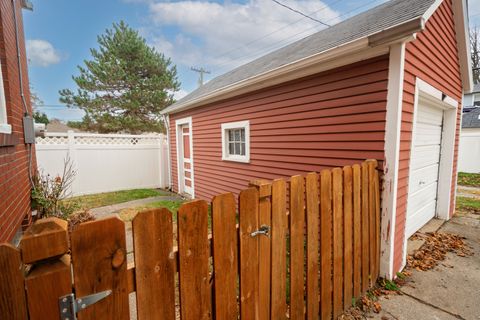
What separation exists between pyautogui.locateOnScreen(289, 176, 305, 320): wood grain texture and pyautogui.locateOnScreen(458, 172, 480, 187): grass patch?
9898mm

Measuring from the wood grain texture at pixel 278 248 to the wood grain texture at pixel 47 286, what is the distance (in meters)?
1.08

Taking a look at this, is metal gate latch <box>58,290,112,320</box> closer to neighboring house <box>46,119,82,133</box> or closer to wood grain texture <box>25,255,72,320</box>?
wood grain texture <box>25,255,72,320</box>

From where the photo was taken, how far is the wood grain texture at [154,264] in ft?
2.99

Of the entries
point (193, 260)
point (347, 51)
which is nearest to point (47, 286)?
point (193, 260)

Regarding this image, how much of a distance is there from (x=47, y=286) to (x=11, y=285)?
0.29ft

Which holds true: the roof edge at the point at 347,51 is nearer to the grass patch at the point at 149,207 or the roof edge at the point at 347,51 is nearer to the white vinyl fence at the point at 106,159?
the grass patch at the point at 149,207

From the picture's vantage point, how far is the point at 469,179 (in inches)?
345

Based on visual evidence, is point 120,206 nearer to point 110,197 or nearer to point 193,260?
point 110,197

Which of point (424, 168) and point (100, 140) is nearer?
point (424, 168)

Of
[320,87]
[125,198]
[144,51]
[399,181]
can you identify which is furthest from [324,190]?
[144,51]

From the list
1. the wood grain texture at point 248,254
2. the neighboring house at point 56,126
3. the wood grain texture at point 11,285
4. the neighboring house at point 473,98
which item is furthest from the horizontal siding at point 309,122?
the neighboring house at point 56,126

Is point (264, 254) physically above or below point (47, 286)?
below

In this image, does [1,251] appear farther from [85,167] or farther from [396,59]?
[85,167]

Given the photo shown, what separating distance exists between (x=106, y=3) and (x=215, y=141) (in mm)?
9772
